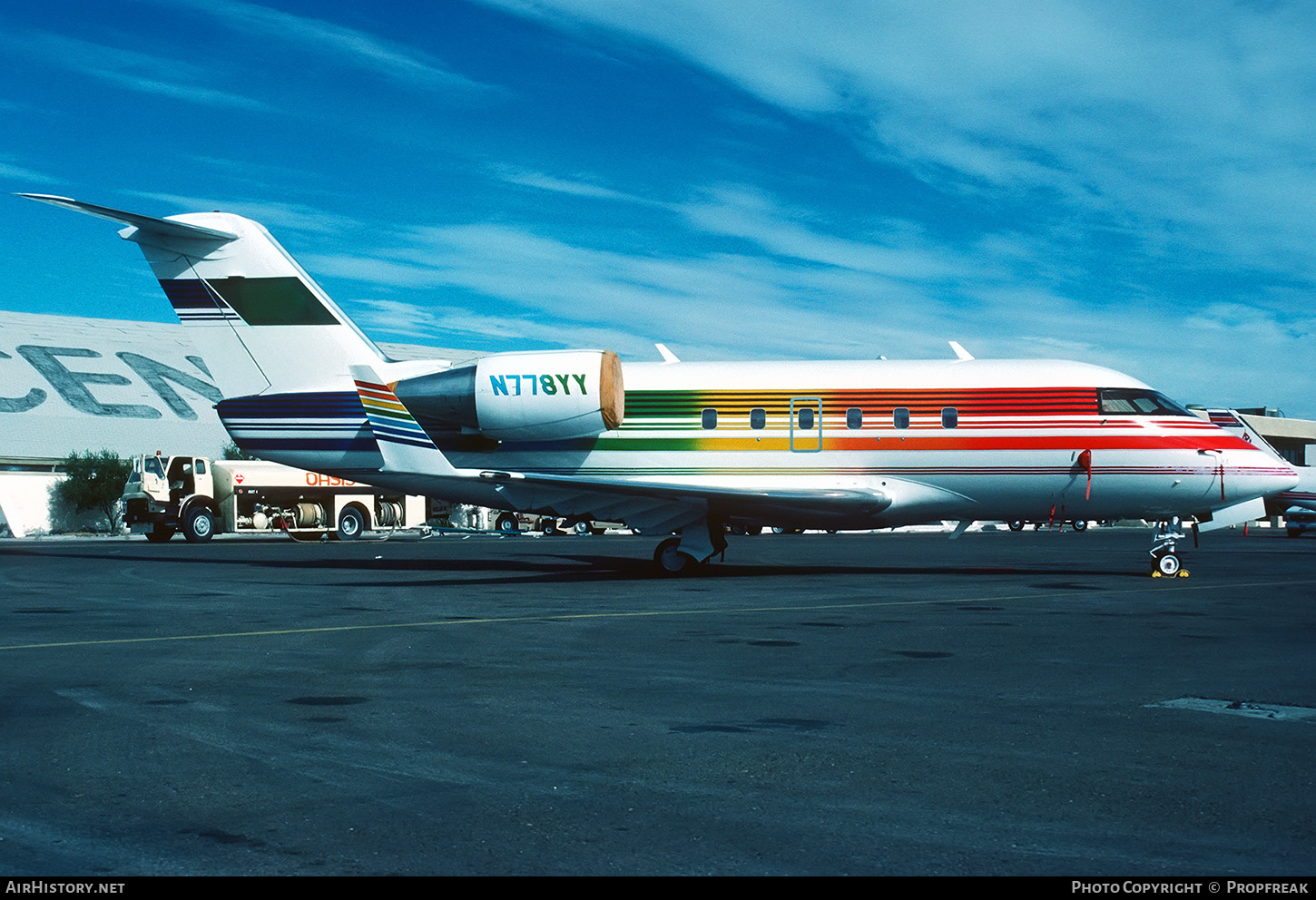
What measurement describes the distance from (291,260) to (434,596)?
937cm

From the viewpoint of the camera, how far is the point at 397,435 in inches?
720

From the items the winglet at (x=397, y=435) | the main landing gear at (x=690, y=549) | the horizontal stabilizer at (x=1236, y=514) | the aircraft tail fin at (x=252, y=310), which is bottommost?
the main landing gear at (x=690, y=549)

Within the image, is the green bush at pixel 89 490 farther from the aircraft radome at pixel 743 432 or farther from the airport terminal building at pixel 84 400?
the aircraft radome at pixel 743 432

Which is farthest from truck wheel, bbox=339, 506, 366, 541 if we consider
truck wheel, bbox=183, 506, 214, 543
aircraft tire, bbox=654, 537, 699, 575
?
aircraft tire, bbox=654, 537, 699, 575

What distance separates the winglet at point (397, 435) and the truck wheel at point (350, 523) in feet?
86.5

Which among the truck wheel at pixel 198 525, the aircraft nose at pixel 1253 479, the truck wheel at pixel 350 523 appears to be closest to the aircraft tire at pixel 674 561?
the aircraft nose at pixel 1253 479

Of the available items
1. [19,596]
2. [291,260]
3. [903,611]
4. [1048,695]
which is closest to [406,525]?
[291,260]

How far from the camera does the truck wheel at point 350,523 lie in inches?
1716

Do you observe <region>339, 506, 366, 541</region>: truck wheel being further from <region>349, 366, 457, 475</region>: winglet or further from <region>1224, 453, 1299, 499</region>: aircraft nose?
<region>1224, 453, 1299, 499</region>: aircraft nose

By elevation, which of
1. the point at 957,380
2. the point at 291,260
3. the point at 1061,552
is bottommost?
the point at 1061,552

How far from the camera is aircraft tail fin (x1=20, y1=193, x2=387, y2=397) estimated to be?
21.9 m

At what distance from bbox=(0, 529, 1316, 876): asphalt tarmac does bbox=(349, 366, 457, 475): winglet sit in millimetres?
4590

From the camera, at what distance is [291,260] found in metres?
22.2
